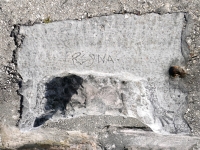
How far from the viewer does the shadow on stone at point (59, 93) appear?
78.8 inches

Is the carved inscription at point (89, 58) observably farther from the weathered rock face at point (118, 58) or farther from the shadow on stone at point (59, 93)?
the shadow on stone at point (59, 93)

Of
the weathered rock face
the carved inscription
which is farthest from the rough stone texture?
the carved inscription

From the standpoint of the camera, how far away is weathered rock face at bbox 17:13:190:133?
1663mm

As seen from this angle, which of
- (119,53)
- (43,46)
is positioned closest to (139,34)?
(119,53)

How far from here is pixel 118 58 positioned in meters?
1.73

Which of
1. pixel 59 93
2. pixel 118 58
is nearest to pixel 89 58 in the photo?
pixel 118 58

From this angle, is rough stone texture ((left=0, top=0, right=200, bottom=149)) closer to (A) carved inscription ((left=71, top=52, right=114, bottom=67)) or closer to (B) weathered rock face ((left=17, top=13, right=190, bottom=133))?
(B) weathered rock face ((left=17, top=13, right=190, bottom=133))

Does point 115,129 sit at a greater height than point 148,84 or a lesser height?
lesser

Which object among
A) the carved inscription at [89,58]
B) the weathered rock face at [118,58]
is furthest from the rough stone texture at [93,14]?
the carved inscription at [89,58]

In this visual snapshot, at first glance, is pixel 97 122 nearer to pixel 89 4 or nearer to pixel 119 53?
pixel 119 53

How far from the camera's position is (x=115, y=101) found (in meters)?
2.16

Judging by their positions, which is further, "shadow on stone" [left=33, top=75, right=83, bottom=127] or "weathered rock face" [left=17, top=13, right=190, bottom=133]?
"shadow on stone" [left=33, top=75, right=83, bottom=127]

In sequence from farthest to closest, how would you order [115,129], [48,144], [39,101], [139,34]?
[48,144], [115,129], [39,101], [139,34]

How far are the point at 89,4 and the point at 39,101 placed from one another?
0.71m
